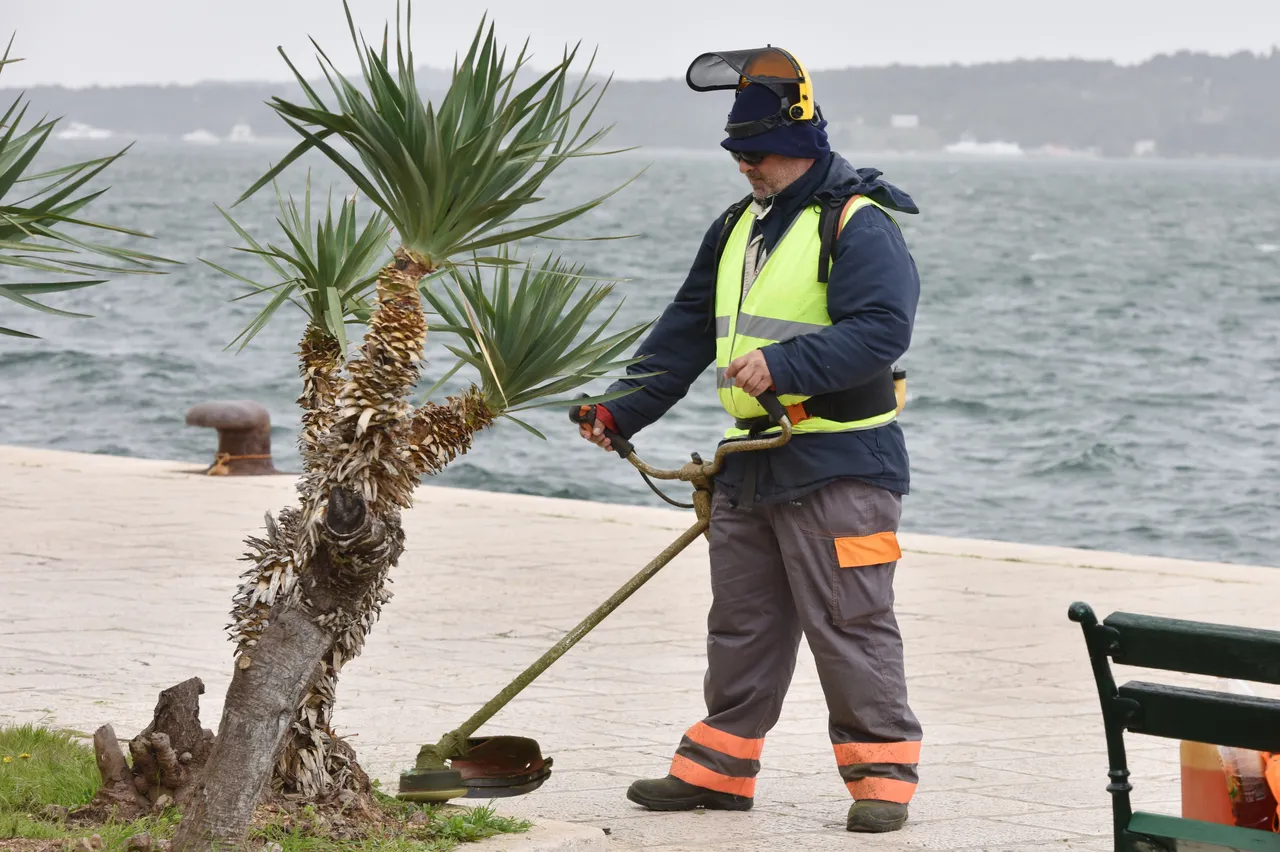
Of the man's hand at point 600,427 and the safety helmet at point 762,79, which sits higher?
the safety helmet at point 762,79

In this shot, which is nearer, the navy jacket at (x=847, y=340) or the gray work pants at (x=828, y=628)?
the navy jacket at (x=847, y=340)

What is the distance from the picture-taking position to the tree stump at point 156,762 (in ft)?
14.3

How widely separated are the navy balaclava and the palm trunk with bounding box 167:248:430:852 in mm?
1300

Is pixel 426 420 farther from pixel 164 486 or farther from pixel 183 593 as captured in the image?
pixel 164 486

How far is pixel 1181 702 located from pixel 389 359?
177cm

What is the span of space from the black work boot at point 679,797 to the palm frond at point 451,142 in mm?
1811

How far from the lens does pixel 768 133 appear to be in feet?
16.1

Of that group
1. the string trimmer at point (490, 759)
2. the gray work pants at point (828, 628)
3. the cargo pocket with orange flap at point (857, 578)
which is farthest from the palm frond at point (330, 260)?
the cargo pocket with orange flap at point (857, 578)

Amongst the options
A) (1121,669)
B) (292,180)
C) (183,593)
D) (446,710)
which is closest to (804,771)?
(446,710)

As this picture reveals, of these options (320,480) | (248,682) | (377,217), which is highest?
(377,217)

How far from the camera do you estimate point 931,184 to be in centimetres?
13562

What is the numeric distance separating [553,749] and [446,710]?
0.60 m

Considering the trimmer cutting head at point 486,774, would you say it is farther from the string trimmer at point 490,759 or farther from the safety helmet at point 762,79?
the safety helmet at point 762,79

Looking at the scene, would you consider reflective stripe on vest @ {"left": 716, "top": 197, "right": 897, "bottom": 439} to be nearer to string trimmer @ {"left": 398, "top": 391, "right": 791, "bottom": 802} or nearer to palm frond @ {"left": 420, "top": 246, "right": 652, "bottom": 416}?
string trimmer @ {"left": 398, "top": 391, "right": 791, "bottom": 802}
